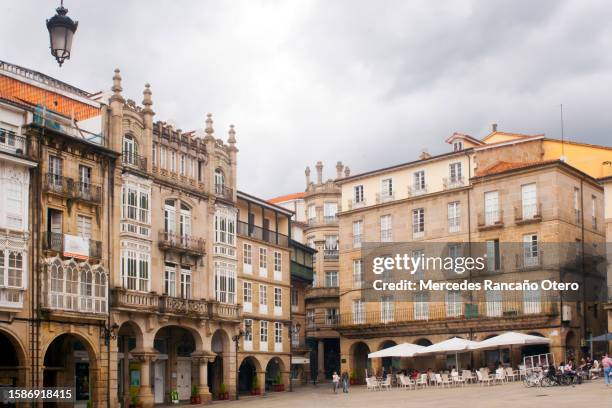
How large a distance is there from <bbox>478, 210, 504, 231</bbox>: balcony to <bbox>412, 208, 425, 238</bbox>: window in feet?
16.0

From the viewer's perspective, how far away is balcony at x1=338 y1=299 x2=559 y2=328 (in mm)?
56938

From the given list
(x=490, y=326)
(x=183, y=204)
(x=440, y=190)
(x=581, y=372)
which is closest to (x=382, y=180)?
(x=440, y=190)

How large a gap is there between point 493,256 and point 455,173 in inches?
258

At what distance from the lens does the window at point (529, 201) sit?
58.1m

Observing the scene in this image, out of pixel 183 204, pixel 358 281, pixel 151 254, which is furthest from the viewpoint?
pixel 358 281

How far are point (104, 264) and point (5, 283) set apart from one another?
6.86 m

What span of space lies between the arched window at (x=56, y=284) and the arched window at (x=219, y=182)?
15822 mm

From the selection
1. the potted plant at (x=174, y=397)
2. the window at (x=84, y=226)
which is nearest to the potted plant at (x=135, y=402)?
the potted plant at (x=174, y=397)

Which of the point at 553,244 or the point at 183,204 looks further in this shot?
the point at 553,244

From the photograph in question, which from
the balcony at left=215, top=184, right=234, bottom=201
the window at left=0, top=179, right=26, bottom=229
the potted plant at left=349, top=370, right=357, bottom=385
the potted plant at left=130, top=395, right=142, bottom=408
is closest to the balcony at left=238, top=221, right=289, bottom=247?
the balcony at left=215, top=184, right=234, bottom=201

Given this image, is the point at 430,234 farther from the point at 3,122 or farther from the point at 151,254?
the point at 3,122

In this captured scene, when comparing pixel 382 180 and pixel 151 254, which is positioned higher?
pixel 382 180

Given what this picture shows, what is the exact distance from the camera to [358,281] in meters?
67.4

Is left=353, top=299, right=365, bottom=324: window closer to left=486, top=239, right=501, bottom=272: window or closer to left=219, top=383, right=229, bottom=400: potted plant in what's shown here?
left=486, top=239, right=501, bottom=272: window
